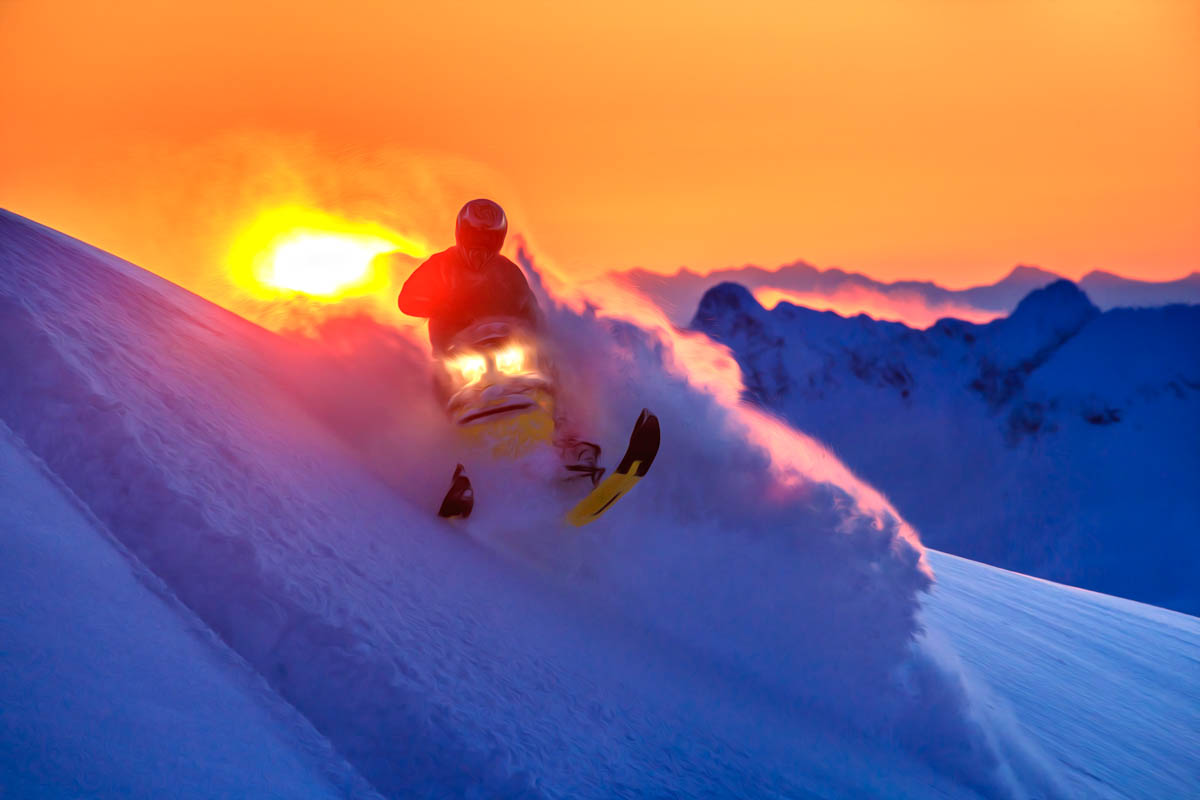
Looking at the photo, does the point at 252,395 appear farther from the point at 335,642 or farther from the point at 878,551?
the point at 878,551

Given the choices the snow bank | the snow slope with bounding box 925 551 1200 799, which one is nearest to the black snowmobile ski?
the snow bank

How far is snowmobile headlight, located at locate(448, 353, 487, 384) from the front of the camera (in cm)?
485

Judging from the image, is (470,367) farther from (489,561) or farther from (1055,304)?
(1055,304)

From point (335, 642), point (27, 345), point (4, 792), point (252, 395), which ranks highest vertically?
point (252, 395)

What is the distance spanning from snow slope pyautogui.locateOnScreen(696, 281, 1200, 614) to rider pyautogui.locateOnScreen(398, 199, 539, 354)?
103868 mm

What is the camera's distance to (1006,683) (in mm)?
5621

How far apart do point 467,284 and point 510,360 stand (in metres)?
0.67

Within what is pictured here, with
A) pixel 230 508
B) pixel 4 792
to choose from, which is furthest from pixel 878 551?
pixel 4 792

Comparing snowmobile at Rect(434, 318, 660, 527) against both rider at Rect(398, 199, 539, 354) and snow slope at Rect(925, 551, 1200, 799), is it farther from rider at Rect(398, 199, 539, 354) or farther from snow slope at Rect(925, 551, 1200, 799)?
snow slope at Rect(925, 551, 1200, 799)

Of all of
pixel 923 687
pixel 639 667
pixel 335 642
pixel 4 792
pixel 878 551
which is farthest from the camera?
pixel 878 551

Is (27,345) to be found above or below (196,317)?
below

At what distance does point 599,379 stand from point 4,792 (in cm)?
418

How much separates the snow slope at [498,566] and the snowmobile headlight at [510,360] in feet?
1.95

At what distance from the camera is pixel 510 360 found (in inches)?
194
